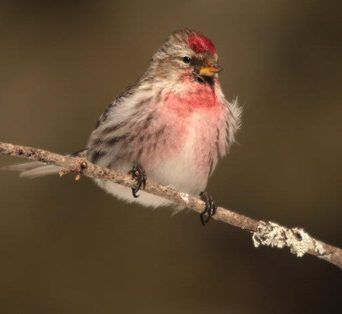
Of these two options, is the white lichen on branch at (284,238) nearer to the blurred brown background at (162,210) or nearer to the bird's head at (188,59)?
the bird's head at (188,59)

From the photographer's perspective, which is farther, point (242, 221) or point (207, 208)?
point (207, 208)

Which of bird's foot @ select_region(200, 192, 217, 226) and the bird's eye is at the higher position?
the bird's eye

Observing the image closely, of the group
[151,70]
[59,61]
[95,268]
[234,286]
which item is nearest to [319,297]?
[234,286]

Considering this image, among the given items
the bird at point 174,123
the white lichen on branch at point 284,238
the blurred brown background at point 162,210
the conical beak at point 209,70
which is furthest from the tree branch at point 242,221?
the blurred brown background at point 162,210

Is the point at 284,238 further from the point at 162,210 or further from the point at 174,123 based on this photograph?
the point at 162,210

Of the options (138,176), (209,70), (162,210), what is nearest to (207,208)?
(138,176)

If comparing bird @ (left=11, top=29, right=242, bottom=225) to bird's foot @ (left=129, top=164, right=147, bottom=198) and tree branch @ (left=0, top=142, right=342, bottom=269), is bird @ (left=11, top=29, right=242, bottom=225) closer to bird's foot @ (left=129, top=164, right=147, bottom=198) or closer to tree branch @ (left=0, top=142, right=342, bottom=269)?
bird's foot @ (left=129, top=164, right=147, bottom=198)

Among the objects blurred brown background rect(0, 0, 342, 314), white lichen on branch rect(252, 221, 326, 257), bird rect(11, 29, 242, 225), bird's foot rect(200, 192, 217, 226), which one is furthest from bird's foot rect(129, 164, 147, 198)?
blurred brown background rect(0, 0, 342, 314)
